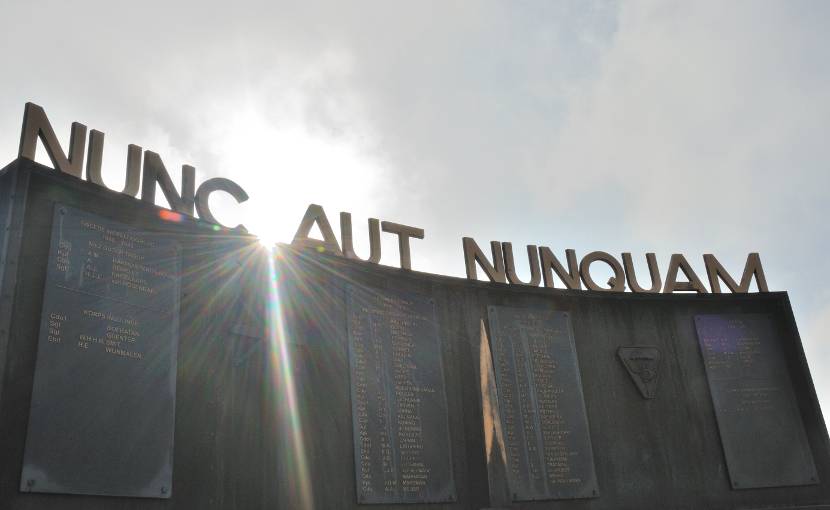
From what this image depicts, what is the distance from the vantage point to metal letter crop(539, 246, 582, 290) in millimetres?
13898

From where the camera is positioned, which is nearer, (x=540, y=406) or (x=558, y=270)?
(x=540, y=406)

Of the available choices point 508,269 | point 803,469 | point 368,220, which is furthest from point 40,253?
point 803,469

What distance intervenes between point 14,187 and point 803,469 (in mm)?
12661

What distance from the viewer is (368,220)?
12.4 metres

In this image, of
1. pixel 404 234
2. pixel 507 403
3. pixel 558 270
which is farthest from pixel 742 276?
pixel 404 234

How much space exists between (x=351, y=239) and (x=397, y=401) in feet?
8.32

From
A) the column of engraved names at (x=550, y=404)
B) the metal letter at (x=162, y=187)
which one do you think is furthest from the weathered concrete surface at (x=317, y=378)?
the column of engraved names at (x=550, y=404)

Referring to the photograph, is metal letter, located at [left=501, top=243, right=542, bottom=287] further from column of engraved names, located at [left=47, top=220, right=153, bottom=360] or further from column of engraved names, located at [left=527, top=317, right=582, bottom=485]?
column of engraved names, located at [left=47, top=220, right=153, bottom=360]

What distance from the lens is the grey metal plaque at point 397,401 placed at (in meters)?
10.7

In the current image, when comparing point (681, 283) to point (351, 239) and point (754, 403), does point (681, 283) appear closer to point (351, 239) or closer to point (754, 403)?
point (754, 403)

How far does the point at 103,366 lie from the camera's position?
8539 mm

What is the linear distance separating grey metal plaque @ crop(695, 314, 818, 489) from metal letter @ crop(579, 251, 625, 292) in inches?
62.8

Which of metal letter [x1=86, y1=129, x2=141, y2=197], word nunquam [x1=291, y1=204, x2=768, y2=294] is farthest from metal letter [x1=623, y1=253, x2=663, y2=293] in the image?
metal letter [x1=86, y1=129, x2=141, y2=197]

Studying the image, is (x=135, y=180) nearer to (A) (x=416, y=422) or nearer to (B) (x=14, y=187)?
(B) (x=14, y=187)
